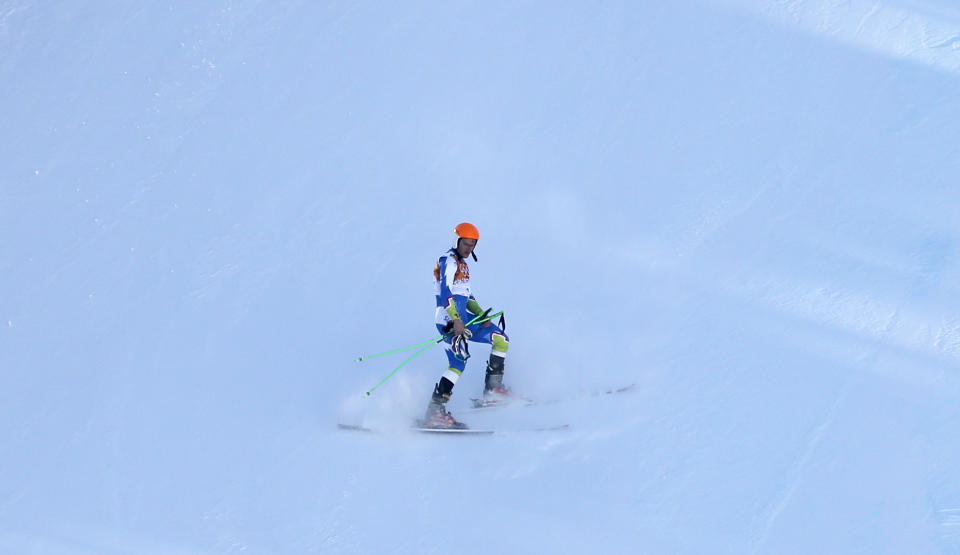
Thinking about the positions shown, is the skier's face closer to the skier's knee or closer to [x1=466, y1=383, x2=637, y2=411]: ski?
the skier's knee

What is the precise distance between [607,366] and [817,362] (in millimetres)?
1588

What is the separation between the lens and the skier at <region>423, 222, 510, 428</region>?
7.58m

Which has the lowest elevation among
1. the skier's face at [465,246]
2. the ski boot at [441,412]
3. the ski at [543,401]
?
the ski boot at [441,412]

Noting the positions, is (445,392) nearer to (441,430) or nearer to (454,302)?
(441,430)

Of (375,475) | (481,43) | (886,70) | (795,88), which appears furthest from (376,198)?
(886,70)

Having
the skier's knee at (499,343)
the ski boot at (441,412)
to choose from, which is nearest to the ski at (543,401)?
the ski boot at (441,412)

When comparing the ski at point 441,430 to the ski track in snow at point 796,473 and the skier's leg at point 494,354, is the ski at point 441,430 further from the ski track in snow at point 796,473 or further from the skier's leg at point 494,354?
the ski track in snow at point 796,473

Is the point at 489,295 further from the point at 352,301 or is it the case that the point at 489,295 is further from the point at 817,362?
the point at 817,362

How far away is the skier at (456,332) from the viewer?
7.58 m

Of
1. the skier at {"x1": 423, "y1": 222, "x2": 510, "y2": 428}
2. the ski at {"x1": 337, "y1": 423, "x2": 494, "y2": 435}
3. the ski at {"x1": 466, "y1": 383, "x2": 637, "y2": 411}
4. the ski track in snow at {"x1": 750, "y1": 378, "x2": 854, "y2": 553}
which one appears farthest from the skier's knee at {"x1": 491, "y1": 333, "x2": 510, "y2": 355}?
the ski track in snow at {"x1": 750, "y1": 378, "x2": 854, "y2": 553}

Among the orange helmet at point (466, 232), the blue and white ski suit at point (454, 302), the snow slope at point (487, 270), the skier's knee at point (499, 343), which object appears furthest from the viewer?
the skier's knee at point (499, 343)

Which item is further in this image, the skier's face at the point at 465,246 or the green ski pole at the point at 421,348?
the green ski pole at the point at 421,348

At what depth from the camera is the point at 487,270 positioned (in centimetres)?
929

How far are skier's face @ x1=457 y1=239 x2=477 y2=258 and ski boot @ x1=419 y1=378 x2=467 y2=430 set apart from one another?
0.94 meters
